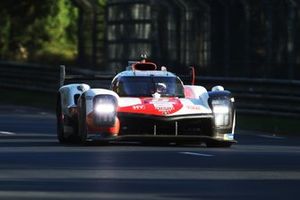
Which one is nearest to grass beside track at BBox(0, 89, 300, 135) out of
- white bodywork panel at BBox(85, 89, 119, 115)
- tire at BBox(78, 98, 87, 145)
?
tire at BBox(78, 98, 87, 145)

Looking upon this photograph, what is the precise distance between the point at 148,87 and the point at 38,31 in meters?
41.8

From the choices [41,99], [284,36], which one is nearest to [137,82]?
[284,36]

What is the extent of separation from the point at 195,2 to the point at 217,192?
22418 mm

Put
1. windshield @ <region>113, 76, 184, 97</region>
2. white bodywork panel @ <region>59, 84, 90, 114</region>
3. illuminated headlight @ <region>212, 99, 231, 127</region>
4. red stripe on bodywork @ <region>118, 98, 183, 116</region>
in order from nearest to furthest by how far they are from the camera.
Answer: red stripe on bodywork @ <region>118, 98, 183, 116</region>
illuminated headlight @ <region>212, 99, 231, 127</region>
windshield @ <region>113, 76, 184, 97</region>
white bodywork panel @ <region>59, 84, 90, 114</region>

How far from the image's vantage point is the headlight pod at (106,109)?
1709 centimetres

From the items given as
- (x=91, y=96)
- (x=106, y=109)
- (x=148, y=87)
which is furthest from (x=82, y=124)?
(x=148, y=87)

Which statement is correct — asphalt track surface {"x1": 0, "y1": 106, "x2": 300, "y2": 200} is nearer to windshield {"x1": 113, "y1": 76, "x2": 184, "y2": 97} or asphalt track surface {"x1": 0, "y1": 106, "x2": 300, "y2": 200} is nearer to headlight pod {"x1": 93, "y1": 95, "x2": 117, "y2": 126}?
headlight pod {"x1": 93, "y1": 95, "x2": 117, "y2": 126}

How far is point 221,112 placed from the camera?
1753cm

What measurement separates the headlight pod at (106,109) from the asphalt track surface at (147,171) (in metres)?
0.47

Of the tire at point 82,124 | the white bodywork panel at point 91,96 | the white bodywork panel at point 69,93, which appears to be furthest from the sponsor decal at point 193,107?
the white bodywork panel at point 69,93

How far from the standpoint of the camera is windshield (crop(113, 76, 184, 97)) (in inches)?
710

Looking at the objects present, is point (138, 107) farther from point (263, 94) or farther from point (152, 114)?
point (263, 94)

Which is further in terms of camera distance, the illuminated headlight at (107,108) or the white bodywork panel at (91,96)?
the white bodywork panel at (91,96)

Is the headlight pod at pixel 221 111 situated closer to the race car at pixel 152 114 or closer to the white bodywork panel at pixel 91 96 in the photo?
the race car at pixel 152 114
